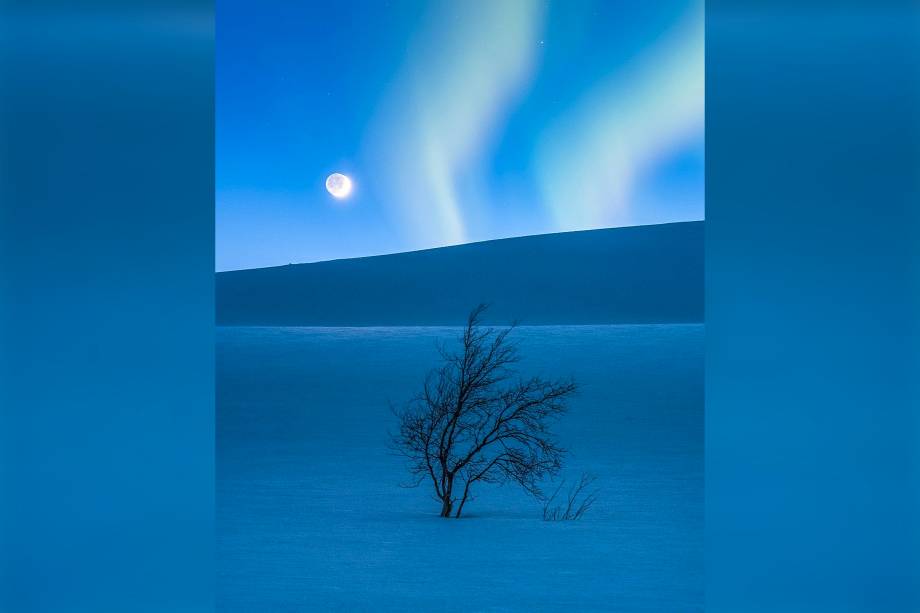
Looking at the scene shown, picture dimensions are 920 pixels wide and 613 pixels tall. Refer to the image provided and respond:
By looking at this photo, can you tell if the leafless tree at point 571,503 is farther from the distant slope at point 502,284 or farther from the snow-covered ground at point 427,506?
the distant slope at point 502,284

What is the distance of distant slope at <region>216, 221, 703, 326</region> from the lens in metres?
30.3

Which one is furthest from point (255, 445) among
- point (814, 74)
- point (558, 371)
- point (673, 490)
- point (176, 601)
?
point (814, 74)

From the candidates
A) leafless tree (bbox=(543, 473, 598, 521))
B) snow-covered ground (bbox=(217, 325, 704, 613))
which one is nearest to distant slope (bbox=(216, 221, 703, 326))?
snow-covered ground (bbox=(217, 325, 704, 613))

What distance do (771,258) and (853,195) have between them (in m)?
0.19

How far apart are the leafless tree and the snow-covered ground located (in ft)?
0.52

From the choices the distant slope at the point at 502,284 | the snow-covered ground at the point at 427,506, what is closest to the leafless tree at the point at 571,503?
the snow-covered ground at the point at 427,506

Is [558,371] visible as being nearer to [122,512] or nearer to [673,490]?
[673,490]

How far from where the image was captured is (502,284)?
3403 centimetres

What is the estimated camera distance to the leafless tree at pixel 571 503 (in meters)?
6.70

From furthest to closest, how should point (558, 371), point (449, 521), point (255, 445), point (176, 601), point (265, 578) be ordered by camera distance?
1. point (558, 371)
2. point (255, 445)
3. point (449, 521)
4. point (265, 578)
5. point (176, 601)

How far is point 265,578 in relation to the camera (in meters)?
4.30

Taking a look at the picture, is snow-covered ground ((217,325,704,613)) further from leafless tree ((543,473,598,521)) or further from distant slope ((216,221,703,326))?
distant slope ((216,221,703,326))

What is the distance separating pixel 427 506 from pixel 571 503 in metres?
1.34

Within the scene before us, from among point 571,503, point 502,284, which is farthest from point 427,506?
point 502,284
